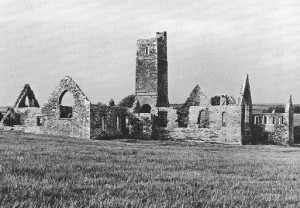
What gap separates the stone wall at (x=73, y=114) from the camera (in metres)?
35.5

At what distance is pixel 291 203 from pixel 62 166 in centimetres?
545

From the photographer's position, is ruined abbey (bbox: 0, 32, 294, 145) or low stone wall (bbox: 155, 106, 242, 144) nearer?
ruined abbey (bbox: 0, 32, 294, 145)

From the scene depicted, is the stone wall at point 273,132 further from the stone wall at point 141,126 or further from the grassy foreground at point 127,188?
the grassy foreground at point 127,188

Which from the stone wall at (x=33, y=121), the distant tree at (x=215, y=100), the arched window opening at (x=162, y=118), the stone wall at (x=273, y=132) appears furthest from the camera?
the distant tree at (x=215, y=100)

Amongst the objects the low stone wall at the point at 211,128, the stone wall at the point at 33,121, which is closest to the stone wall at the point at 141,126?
the low stone wall at the point at 211,128

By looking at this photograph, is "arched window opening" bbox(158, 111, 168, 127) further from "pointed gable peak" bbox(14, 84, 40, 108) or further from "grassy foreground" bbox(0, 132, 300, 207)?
"grassy foreground" bbox(0, 132, 300, 207)

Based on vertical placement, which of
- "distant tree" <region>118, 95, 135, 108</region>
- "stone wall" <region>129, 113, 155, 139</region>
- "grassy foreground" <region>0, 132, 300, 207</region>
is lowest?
"grassy foreground" <region>0, 132, 300, 207</region>

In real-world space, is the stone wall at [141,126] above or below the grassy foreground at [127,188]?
above

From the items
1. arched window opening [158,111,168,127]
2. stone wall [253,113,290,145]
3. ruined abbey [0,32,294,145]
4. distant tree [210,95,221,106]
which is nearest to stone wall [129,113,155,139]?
ruined abbey [0,32,294,145]

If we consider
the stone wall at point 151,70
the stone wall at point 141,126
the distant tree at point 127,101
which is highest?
the stone wall at point 151,70

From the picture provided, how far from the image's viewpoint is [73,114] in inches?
1416

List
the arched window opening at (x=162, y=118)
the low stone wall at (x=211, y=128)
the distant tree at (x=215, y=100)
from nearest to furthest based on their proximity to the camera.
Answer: the low stone wall at (x=211, y=128)
the arched window opening at (x=162, y=118)
the distant tree at (x=215, y=100)

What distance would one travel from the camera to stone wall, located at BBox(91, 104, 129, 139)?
119ft

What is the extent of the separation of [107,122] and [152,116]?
19.7ft
